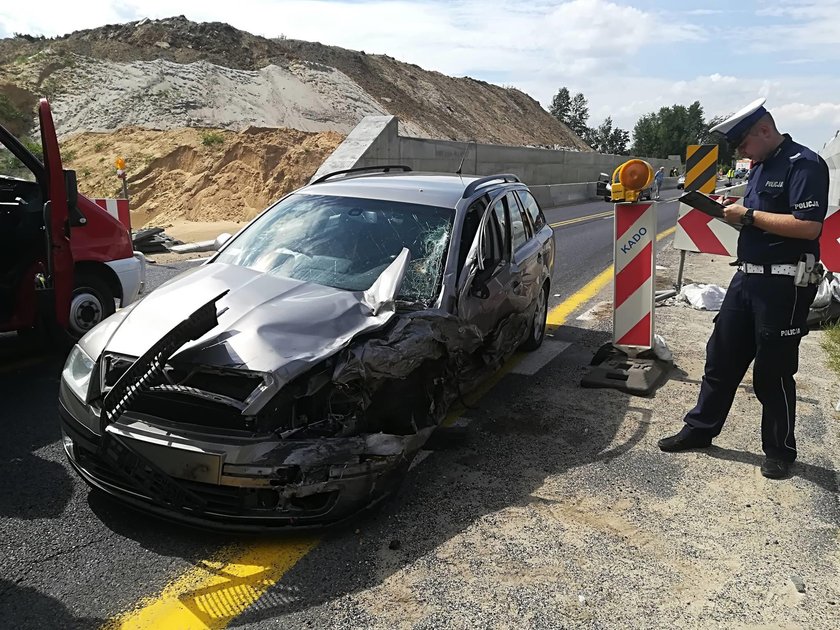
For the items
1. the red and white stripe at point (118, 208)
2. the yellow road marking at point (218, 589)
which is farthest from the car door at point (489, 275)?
the red and white stripe at point (118, 208)

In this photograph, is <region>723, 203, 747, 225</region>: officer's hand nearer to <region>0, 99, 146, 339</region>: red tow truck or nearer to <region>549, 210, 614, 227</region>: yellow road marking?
<region>0, 99, 146, 339</region>: red tow truck

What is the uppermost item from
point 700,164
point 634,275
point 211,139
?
point 211,139

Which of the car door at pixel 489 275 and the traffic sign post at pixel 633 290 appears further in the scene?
the traffic sign post at pixel 633 290

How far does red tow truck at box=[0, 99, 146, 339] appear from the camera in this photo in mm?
4719

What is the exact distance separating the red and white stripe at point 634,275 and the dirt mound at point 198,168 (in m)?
14.6

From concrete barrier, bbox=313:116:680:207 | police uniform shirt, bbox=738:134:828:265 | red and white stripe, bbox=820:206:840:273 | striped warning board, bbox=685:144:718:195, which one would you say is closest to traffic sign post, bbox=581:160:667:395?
police uniform shirt, bbox=738:134:828:265

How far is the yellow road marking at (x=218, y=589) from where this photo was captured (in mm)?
2441

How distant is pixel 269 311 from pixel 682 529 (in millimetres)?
2262

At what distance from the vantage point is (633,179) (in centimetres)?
528

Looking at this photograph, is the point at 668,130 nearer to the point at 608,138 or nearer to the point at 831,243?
the point at 608,138

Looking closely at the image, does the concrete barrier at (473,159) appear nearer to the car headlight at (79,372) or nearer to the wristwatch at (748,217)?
the wristwatch at (748,217)

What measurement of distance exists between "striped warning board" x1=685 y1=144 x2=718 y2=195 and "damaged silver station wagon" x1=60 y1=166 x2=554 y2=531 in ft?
17.0

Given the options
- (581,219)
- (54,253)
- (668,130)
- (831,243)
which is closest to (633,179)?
(831,243)

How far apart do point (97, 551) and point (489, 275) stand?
2731 millimetres
